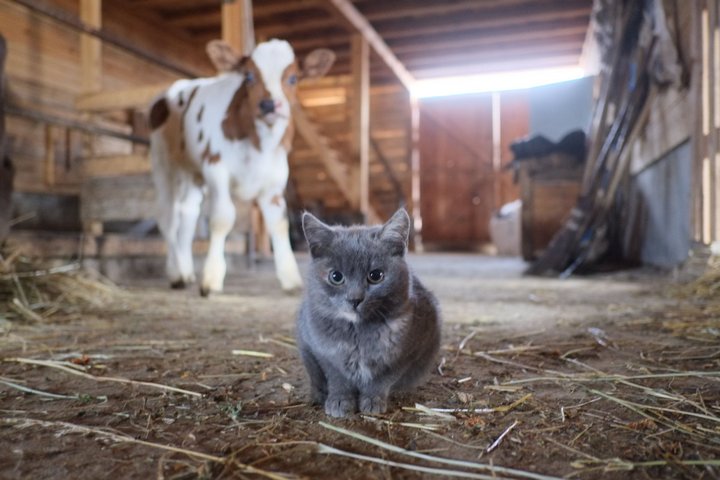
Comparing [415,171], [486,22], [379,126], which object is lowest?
[415,171]

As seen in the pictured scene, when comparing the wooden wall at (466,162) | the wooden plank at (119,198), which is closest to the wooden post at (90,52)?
the wooden plank at (119,198)

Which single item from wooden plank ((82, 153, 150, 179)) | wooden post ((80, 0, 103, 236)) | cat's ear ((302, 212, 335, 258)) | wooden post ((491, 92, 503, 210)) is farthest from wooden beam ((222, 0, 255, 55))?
wooden post ((491, 92, 503, 210))

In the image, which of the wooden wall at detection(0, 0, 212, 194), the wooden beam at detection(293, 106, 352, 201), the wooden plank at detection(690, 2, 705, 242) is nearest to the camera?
the wooden plank at detection(690, 2, 705, 242)

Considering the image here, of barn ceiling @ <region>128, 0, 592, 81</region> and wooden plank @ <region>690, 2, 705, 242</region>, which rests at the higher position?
barn ceiling @ <region>128, 0, 592, 81</region>

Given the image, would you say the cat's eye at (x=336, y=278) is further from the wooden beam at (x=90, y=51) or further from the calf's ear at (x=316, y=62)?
the wooden beam at (x=90, y=51)

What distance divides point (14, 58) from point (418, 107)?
8.54m

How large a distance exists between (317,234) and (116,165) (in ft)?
13.9

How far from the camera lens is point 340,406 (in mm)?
1296

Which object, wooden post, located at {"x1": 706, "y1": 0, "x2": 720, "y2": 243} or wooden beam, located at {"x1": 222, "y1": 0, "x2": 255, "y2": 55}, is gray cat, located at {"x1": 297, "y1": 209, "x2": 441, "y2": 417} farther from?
wooden beam, located at {"x1": 222, "y1": 0, "x2": 255, "y2": 55}

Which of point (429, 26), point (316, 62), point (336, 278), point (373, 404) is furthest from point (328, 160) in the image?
→ point (373, 404)

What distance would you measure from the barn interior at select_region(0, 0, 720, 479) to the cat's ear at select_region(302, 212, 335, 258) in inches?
16.0

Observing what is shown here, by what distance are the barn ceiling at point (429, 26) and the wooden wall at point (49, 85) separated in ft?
3.79

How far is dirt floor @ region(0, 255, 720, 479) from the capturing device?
1023mm

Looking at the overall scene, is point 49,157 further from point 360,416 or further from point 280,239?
point 360,416
